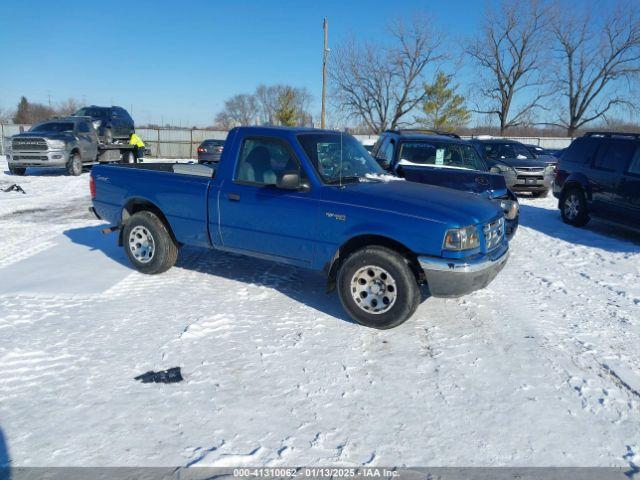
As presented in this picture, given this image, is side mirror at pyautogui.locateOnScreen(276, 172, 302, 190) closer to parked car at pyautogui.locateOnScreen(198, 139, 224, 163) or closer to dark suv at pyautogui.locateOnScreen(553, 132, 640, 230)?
dark suv at pyautogui.locateOnScreen(553, 132, 640, 230)

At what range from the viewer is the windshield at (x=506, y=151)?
49.6ft

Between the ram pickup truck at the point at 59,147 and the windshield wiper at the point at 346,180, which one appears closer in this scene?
the windshield wiper at the point at 346,180

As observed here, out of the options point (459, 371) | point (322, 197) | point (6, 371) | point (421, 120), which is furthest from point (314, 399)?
point (421, 120)

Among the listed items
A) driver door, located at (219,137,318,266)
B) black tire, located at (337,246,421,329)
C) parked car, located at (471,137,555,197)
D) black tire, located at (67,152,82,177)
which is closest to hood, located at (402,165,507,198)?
driver door, located at (219,137,318,266)

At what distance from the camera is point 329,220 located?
4.59 meters

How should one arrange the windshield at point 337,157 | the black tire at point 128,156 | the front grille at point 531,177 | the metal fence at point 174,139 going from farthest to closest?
the metal fence at point 174,139 → the black tire at point 128,156 → the front grille at point 531,177 → the windshield at point 337,157

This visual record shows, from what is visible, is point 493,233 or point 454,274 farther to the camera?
point 493,233

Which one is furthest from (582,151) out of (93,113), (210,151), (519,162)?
(93,113)

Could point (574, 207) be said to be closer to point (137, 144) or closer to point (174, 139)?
point (137, 144)

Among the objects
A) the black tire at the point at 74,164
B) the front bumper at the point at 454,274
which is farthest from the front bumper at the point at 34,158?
the front bumper at the point at 454,274

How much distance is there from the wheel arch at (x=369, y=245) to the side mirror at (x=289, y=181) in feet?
2.46

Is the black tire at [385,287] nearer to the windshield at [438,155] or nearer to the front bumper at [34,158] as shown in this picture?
the windshield at [438,155]

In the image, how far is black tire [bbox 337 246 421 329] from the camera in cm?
433

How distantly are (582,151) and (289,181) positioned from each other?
27.2ft
